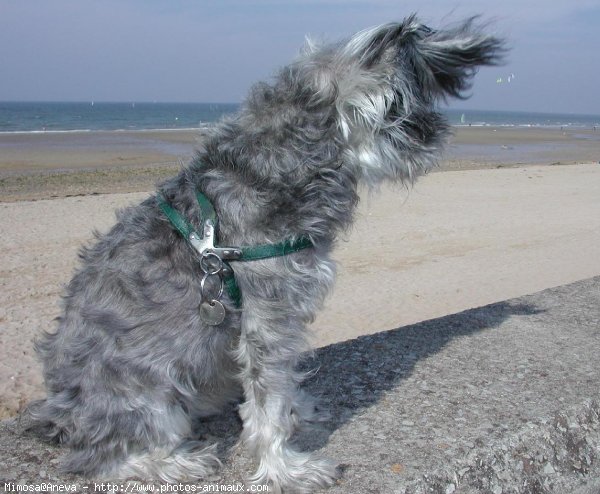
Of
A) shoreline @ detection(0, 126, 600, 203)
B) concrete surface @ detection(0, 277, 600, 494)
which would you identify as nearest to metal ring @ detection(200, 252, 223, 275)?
concrete surface @ detection(0, 277, 600, 494)

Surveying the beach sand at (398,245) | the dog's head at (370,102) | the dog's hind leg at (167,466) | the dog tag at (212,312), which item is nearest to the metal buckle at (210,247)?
the dog tag at (212,312)

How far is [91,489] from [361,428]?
137 centimetres

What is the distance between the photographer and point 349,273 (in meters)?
11.4

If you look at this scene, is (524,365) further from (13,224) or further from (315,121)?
(13,224)

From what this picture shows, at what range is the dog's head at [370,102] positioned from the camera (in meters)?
3.17

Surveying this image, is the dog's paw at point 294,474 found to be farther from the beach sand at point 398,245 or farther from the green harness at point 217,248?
the beach sand at point 398,245

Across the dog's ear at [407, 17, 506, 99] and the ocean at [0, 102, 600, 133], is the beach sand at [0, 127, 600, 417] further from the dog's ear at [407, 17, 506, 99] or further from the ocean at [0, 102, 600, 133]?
the ocean at [0, 102, 600, 133]

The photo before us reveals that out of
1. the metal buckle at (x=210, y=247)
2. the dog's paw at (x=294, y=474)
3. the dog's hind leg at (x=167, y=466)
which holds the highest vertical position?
the metal buckle at (x=210, y=247)

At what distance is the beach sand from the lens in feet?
29.7

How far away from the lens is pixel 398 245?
13.2m

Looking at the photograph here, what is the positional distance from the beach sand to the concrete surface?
98 cm

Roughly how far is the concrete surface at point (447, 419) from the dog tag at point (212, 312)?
74 centimetres

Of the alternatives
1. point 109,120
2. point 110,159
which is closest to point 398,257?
point 110,159

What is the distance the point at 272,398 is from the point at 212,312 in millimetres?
490
